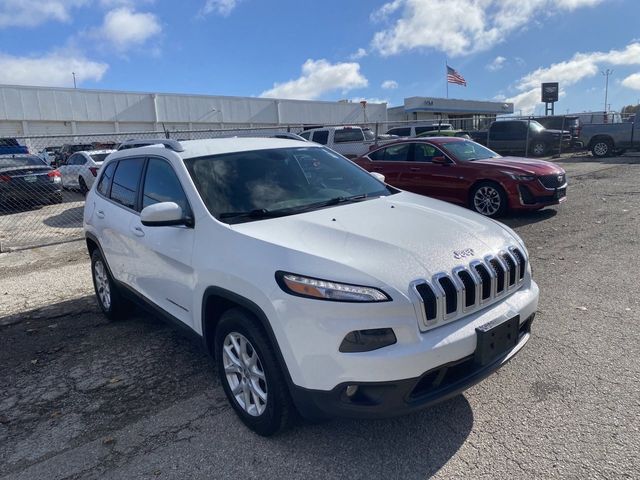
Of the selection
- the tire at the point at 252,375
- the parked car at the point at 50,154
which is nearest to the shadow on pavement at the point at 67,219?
the tire at the point at 252,375

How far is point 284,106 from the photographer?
146 feet

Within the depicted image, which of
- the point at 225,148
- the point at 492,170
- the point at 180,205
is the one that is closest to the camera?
the point at 180,205

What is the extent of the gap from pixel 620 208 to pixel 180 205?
9.18m

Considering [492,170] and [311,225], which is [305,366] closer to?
[311,225]

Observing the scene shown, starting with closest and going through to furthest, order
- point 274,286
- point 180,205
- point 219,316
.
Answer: point 274,286, point 219,316, point 180,205

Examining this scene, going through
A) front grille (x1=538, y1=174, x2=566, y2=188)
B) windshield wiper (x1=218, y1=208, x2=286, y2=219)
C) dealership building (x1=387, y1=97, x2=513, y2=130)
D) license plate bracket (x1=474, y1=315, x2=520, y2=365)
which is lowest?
license plate bracket (x1=474, y1=315, x2=520, y2=365)

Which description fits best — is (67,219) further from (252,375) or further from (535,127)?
(535,127)

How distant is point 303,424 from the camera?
9.76 ft

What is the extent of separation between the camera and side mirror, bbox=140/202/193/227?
322 cm

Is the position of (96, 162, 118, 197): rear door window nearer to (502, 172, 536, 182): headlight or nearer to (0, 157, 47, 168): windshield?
(502, 172, 536, 182): headlight

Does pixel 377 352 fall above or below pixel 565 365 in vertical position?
above

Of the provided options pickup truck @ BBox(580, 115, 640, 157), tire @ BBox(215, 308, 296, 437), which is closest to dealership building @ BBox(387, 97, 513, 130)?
pickup truck @ BBox(580, 115, 640, 157)

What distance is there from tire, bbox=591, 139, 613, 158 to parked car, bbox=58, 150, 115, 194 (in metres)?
19.0


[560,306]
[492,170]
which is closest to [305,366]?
[560,306]
